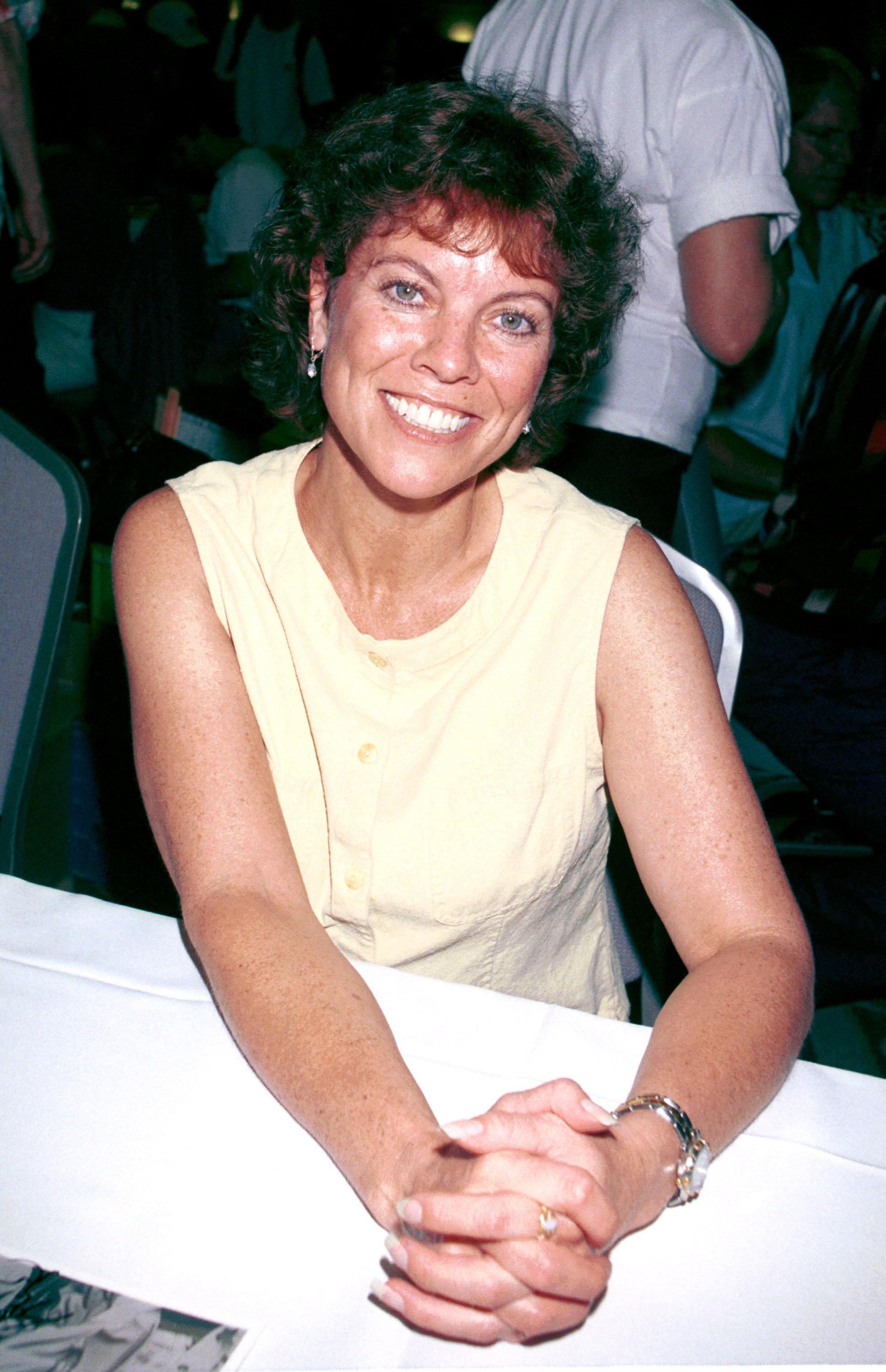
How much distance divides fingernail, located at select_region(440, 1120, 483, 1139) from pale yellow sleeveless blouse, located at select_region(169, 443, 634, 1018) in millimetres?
462

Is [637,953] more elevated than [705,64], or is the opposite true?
[705,64]

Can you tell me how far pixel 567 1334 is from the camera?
0.74 metres

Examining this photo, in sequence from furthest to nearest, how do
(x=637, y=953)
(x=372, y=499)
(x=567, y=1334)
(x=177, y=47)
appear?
1. (x=177, y=47)
2. (x=637, y=953)
3. (x=372, y=499)
4. (x=567, y=1334)

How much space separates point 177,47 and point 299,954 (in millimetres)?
6852

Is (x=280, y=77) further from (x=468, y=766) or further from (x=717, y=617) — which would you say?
(x=468, y=766)

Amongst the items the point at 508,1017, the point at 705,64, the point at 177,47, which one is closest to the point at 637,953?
the point at 508,1017

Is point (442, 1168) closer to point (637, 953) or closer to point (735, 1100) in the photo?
point (735, 1100)

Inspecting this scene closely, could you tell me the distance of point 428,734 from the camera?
1.29m

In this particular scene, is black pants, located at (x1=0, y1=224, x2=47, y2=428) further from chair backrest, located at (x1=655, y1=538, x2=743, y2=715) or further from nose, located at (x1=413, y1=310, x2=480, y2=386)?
chair backrest, located at (x1=655, y1=538, x2=743, y2=715)

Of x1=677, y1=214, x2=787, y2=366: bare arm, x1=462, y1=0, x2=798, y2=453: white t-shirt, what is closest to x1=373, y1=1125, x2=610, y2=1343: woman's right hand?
x1=462, y1=0, x2=798, y2=453: white t-shirt

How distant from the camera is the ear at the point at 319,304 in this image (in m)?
1.38

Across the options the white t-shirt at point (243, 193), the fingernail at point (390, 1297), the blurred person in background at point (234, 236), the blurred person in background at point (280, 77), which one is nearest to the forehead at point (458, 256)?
the fingernail at point (390, 1297)

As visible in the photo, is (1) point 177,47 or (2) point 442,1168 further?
(1) point 177,47

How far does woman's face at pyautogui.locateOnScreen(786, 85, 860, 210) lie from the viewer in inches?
128
